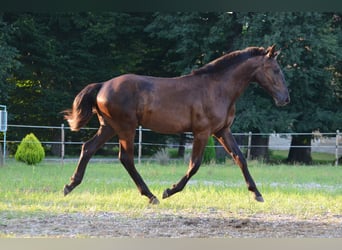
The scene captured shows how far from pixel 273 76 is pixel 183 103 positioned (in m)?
0.90

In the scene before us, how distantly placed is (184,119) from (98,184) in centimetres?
258

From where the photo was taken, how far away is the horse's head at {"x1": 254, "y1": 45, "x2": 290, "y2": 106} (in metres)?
6.01

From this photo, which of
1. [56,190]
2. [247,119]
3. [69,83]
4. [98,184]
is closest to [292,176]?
[98,184]

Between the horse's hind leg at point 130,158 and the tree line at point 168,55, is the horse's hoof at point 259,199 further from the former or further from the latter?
the tree line at point 168,55

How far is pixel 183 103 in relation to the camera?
5957 millimetres

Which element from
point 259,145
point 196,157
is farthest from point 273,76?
point 259,145

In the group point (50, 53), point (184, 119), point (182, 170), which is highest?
point (50, 53)

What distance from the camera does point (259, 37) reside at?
16078 mm

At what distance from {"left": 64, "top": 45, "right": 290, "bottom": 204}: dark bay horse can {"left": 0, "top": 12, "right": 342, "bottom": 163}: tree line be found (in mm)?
9615

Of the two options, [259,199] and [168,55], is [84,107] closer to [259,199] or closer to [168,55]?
[259,199]

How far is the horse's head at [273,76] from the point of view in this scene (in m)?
6.01

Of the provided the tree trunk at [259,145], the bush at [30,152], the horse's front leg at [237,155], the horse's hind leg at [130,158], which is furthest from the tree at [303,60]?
the horse's hind leg at [130,158]

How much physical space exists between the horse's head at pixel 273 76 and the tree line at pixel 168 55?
9.62 metres

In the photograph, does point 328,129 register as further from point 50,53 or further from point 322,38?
point 50,53
